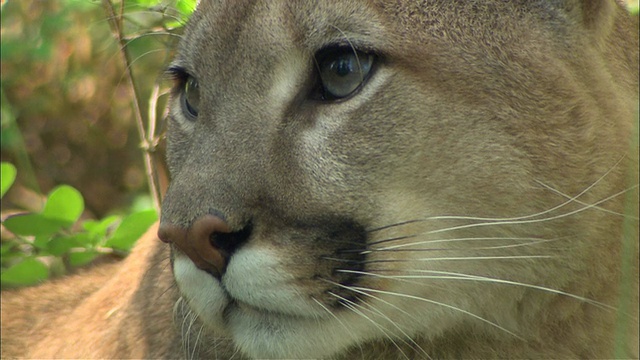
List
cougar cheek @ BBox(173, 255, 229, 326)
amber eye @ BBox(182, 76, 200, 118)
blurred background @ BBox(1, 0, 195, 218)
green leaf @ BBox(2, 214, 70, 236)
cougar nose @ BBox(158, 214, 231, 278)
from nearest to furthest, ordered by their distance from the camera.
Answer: cougar nose @ BBox(158, 214, 231, 278), cougar cheek @ BBox(173, 255, 229, 326), amber eye @ BBox(182, 76, 200, 118), green leaf @ BBox(2, 214, 70, 236), blurred background @ BBox(1, 0, 195, 218)

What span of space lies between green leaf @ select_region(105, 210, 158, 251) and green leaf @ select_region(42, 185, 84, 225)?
186mm

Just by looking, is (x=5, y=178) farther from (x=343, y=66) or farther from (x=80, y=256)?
(x=343, y=66)

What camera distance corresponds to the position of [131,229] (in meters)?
3.78

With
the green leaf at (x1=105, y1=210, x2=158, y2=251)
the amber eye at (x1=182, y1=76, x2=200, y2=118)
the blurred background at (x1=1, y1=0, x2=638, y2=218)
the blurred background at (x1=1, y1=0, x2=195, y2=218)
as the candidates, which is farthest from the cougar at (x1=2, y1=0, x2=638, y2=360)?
the blurred background at (x1=1, y1=0, x2=638, y2=218)

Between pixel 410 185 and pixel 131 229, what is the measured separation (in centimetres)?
182

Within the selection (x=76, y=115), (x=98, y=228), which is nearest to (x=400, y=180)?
(x=98, y=228)

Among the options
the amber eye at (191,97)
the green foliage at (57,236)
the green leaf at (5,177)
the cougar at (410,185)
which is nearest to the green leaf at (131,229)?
the green foliage at (57,236)

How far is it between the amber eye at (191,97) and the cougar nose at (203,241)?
615 millimetres

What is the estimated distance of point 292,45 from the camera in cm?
235

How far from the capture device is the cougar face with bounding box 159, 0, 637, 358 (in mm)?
2199

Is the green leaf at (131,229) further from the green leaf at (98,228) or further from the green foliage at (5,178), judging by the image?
the green foliage at (5,178)

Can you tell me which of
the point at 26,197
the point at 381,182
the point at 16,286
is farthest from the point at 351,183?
the point at 26,197

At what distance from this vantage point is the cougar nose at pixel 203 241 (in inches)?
83.5

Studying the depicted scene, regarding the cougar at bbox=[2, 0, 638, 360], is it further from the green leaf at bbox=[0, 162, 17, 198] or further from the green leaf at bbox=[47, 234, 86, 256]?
the green leaf at bbox=[0, 162, 17, 198]
